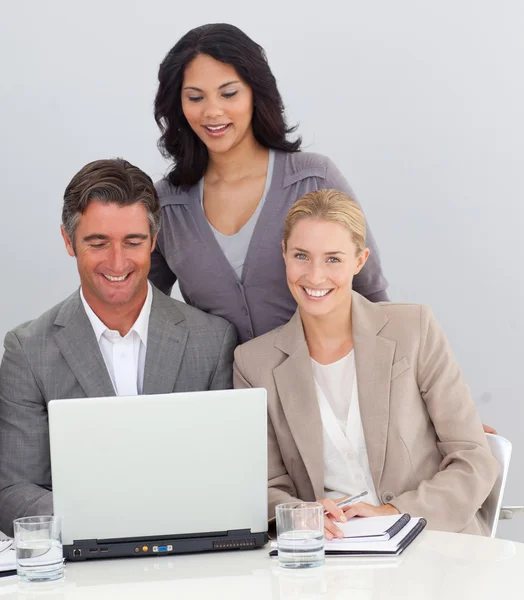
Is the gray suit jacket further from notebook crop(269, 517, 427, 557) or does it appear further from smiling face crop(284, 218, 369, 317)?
notebook crop(269, 517, 427, 557)

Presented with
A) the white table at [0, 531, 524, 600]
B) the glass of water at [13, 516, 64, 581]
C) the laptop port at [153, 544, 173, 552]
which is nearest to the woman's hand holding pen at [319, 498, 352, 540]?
the white table at [0, 531, 524, 600]

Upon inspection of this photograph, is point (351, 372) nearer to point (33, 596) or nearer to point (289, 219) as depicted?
point (289, 219)

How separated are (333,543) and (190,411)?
0.40m

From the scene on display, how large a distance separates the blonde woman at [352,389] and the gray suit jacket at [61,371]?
0.18 m

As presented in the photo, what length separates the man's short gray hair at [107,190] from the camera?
282cm

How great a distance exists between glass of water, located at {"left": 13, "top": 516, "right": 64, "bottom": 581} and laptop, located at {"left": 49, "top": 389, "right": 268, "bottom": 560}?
0.23 ft

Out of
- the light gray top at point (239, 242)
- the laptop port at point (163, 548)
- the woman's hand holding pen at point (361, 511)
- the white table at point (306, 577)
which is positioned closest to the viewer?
the white table at point (306, 577)

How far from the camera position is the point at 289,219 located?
2807 mm

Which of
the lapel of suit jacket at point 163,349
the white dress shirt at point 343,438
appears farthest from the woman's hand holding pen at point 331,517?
the lapel of suit jacket at point 163,349

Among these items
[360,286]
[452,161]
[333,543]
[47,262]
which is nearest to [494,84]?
[452,161]

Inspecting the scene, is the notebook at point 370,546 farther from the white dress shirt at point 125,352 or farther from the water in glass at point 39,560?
the white dress shirt at point 125,352

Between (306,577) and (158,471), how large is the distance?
366 millimetres

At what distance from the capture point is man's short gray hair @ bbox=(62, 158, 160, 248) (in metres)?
2.82

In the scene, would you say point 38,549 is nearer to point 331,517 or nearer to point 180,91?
point 331,517
